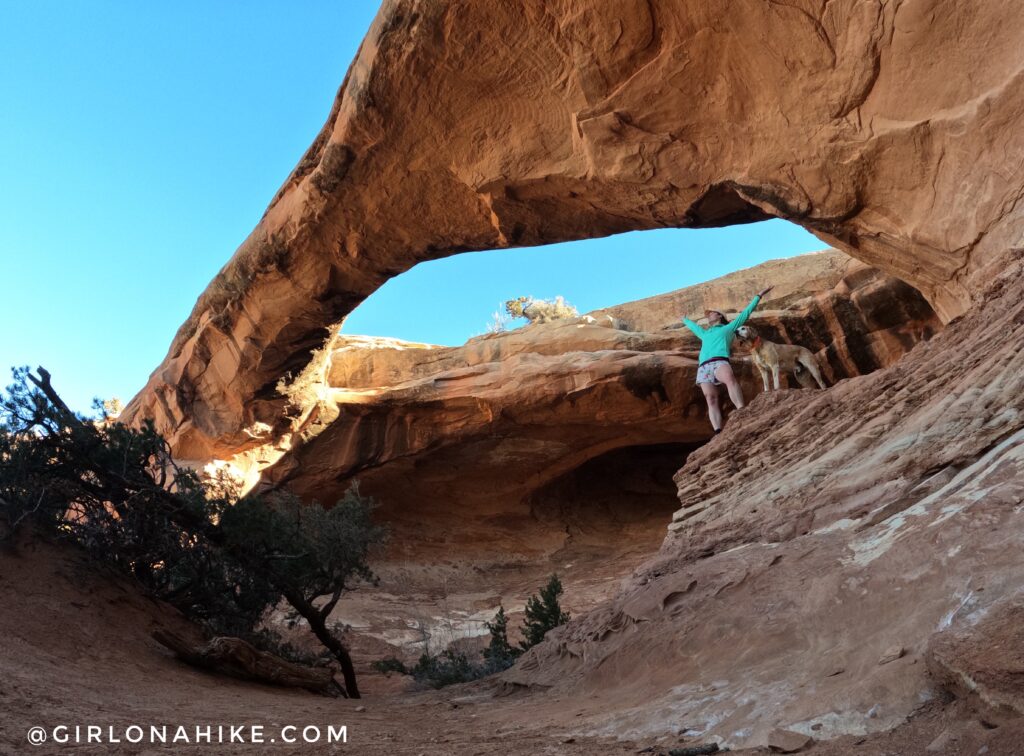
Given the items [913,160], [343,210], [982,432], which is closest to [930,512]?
[982,432]

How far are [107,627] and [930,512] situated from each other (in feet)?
21.1

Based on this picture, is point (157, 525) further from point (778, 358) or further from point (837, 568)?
point (778, 358)

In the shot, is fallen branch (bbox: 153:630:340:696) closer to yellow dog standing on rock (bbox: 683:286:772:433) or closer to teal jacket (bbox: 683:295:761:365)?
yellow dog standing on rock (bbox: 683:286:772:433)

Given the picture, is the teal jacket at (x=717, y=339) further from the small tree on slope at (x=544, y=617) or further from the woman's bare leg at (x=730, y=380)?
the small tree on slope at (x=544, y=617)

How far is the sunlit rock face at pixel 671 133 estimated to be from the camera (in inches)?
287

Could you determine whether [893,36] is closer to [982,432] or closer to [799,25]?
[799,25]

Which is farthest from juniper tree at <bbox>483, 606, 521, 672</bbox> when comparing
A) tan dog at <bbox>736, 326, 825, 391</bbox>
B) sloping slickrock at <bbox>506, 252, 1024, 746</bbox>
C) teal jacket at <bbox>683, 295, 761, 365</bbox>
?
tan dog at <bbox>736, 326, 825, 391</bbox>

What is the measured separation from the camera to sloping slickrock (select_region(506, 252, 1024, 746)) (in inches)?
Answer: 124

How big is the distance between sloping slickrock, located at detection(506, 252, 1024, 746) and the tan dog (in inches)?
150

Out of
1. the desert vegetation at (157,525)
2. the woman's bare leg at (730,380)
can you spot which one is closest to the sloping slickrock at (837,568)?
the woman's bare leg at (730,380)

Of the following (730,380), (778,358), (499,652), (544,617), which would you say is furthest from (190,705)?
(778,358)

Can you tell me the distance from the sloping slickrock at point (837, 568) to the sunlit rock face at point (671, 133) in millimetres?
1743

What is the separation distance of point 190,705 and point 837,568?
4.07m

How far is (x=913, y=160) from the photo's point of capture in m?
7.79
